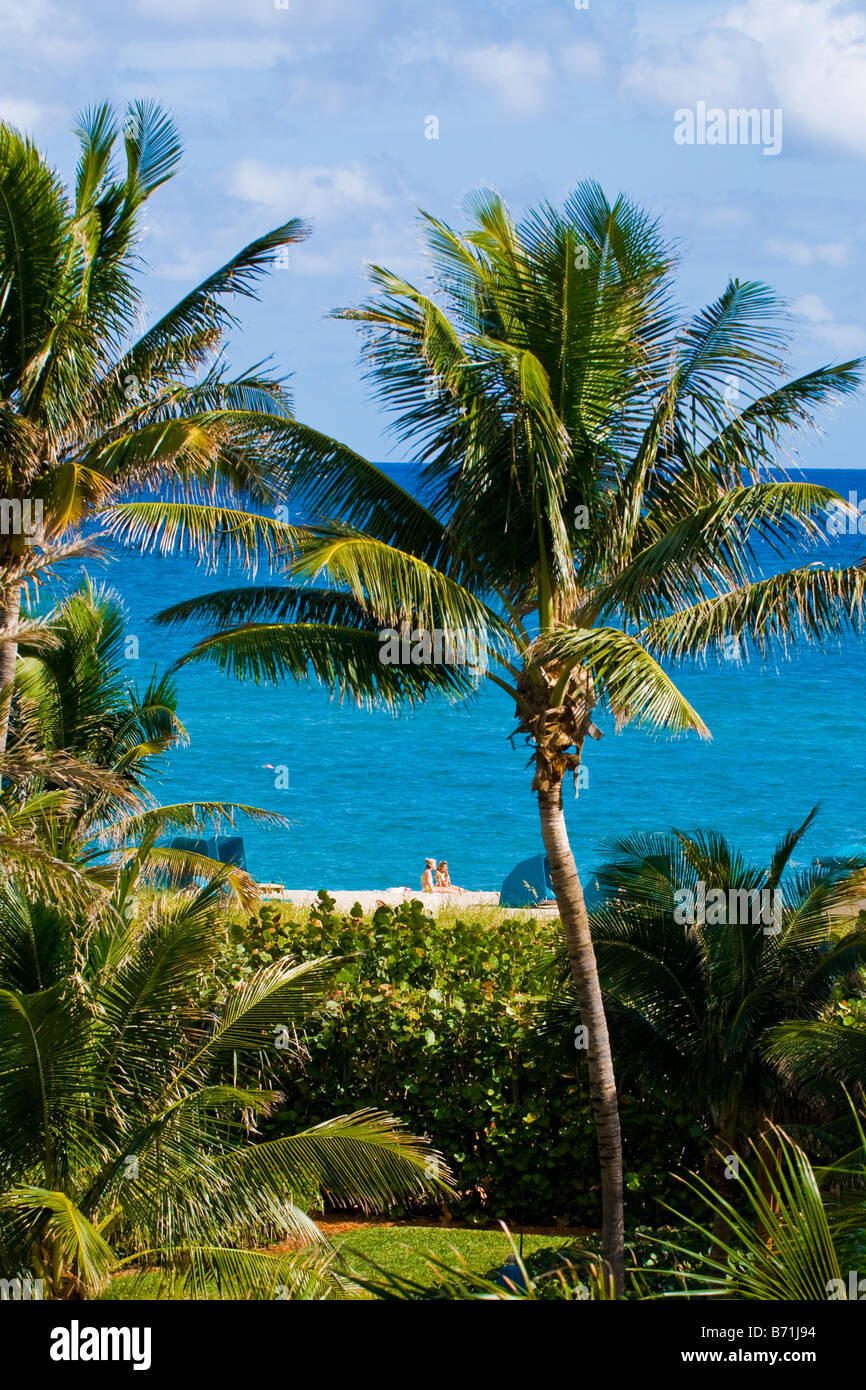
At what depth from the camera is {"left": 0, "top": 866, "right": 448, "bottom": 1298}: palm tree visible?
675cm

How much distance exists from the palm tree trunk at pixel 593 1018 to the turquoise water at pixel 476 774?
27.4m

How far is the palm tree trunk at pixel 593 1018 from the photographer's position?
31.0 ft

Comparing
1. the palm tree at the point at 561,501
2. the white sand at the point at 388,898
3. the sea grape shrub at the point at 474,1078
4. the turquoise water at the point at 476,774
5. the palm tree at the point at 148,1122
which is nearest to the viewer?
the palm tree at the point at 148,1122

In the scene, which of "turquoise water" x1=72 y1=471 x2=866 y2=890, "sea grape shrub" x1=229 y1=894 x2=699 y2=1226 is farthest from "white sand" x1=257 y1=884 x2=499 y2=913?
"turquoise water" x1=72 y1=471 x2=866 y2=890

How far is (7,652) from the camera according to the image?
10.3 m

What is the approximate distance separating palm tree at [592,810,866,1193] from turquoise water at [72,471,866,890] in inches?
1075

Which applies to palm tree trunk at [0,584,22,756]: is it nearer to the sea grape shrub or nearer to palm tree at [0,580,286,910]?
palm tree at [0,580,286,910]

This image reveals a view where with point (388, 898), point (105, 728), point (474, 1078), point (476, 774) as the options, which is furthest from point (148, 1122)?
point (476, 774)

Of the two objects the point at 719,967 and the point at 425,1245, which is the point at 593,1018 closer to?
the point at 719,967

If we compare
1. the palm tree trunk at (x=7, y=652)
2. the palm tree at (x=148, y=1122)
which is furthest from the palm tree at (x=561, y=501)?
the palm tree at (x=148, y=1122)

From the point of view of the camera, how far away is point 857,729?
58031mm

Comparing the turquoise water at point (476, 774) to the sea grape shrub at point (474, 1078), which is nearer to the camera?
the sea grape shrub at point (474, 1078)

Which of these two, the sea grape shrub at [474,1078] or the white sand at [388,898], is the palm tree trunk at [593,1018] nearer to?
the sea grape shrub at [474,1078]
